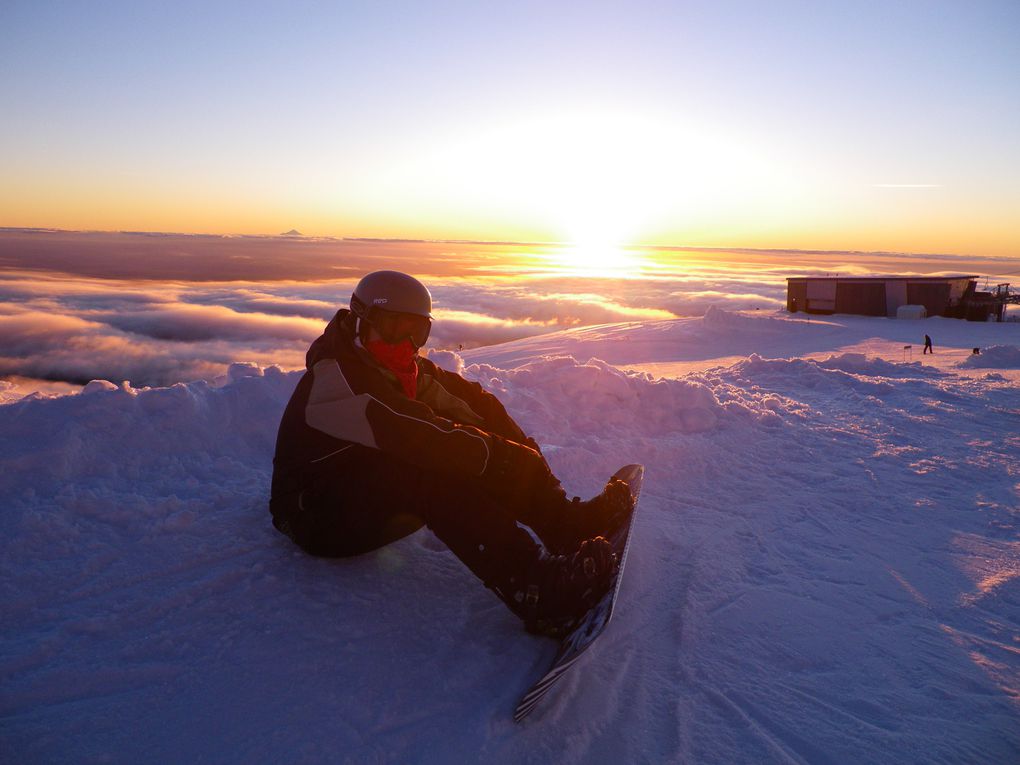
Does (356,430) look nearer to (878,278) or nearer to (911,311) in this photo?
(911,311)

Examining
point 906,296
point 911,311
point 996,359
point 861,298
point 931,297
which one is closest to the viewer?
point 996,359

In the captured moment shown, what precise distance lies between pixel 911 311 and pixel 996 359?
903 inches

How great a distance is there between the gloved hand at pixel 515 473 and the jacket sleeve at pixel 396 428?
0.18 feet

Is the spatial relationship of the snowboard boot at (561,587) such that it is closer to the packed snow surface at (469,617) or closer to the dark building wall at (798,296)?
the packed snow surface at (469,617)

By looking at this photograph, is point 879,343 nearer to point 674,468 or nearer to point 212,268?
point 674,468

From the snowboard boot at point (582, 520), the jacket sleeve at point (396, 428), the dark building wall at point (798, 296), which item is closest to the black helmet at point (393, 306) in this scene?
the jacket sleeve at point (396, 428)

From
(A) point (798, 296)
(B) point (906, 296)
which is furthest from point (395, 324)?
(B) point (906, 296)

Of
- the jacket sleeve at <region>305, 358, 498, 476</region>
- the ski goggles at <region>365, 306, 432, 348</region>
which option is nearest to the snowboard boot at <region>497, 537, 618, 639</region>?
the jacket sleeve at <region>305, 358, 498, 476</region>

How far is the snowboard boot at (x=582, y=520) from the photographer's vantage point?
2.80m

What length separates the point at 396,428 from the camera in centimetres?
238

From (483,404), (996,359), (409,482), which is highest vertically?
(483,404)

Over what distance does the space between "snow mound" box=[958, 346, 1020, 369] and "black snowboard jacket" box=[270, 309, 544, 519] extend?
13.5m

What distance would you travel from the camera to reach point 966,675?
7.64 ft

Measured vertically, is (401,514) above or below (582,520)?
above
